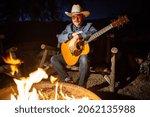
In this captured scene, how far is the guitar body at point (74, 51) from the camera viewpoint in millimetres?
4444

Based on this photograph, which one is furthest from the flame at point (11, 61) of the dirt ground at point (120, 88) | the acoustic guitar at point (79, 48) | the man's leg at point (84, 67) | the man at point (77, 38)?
the man's leg at point (84, 67)

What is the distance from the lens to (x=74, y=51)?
453 cm

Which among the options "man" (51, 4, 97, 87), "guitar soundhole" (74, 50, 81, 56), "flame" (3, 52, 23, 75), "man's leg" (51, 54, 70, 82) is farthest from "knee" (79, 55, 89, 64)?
"flame" (3, 52, 23, 75)

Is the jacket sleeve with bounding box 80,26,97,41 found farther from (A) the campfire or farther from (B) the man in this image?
(A) the campfire

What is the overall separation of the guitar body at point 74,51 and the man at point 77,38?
0.19ft

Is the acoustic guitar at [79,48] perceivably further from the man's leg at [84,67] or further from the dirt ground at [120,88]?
the dirt ground at [120,88]

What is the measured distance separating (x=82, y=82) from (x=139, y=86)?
1297 millimetres

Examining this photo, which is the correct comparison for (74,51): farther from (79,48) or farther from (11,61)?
(11,61)

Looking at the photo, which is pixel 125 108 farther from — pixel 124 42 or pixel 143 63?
pixel 124 42

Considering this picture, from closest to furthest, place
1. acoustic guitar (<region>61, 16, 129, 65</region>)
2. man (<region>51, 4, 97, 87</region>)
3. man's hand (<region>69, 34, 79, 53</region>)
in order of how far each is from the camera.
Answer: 1. acoustic guitar (<region>61, 16, 129, 65</region>)
2. man (<region>51, 4, 97, 87</region>)
3. man's hand (<region>69, 34, 79, 53</region>)

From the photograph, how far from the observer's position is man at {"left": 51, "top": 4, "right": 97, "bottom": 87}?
437 centimetres

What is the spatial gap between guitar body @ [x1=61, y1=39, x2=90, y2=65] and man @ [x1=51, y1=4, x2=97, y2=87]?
0.06m

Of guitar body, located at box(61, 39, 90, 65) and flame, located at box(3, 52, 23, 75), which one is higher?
guitar body, located at box(61, 39, 90, 65)

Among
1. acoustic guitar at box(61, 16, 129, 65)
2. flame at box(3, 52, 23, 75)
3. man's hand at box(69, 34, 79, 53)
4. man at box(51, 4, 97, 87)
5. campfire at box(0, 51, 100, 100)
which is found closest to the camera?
campfire at box(0, 51, 100, 100)
